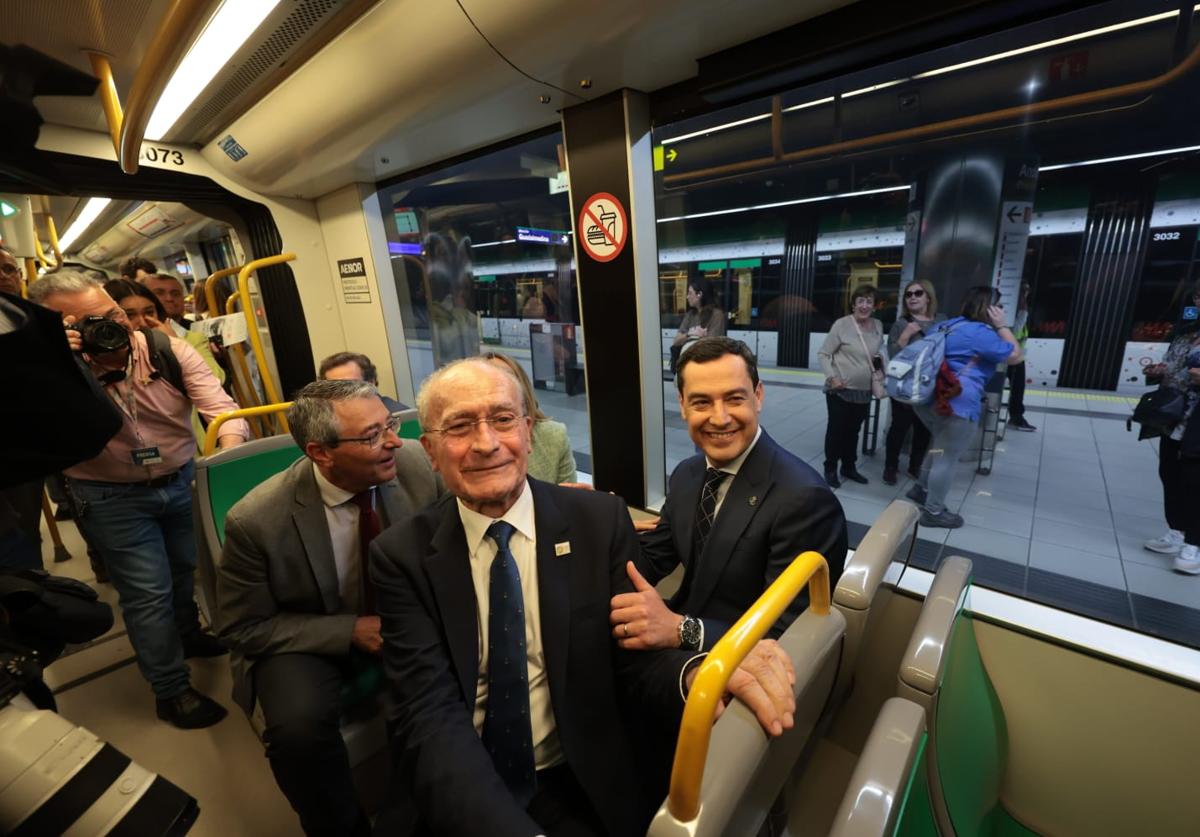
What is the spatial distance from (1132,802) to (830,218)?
4718mm

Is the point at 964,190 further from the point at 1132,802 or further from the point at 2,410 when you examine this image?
the point at 2,410

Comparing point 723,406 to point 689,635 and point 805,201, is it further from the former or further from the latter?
point 805,201

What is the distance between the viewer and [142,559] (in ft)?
7.54

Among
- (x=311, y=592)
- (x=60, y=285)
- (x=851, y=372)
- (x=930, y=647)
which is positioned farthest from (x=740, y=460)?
(x=851, y=372)

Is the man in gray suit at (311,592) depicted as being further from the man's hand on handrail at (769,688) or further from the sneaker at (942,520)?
the sneaker at (942,520)

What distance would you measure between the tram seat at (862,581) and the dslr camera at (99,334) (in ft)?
8.98

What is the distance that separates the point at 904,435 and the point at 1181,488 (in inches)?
66.3

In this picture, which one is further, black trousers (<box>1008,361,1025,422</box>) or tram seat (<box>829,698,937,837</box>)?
black trousers (<box>1008,361,1025,422</box>)

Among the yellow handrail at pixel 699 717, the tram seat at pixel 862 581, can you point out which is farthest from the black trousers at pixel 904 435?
the yellow handrail at pixel 699 717

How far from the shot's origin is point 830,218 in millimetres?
5039

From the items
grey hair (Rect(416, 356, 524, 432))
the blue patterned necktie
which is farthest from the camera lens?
the blue patterned necktie

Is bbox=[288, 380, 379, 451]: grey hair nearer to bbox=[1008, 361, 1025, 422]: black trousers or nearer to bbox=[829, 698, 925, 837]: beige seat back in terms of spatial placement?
bbox=[829, 698, 925, 837]: beige seat back

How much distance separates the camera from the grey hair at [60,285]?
81.1 inches

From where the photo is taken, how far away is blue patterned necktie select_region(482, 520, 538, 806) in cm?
127
